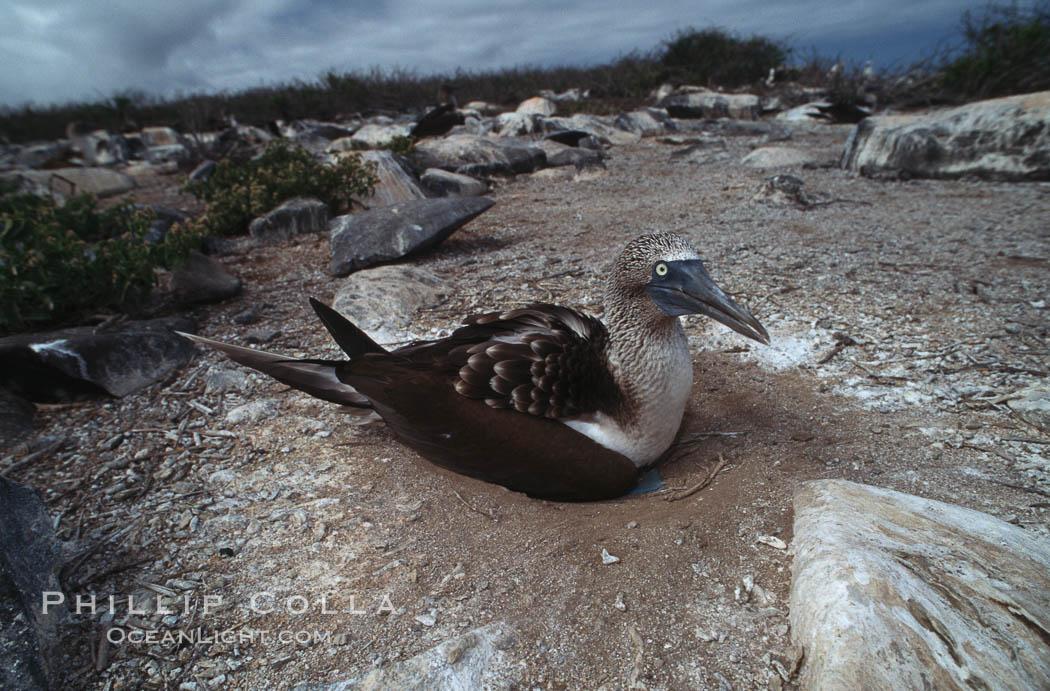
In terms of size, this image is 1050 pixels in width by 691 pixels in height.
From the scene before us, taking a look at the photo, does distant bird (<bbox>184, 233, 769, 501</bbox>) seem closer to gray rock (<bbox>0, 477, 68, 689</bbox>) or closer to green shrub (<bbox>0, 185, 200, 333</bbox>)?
gray rock (<bbox>0, 477, 68, 689</bbox>)

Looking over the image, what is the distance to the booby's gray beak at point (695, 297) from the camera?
2447 mm

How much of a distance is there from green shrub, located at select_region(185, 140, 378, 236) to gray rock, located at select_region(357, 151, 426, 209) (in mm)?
129

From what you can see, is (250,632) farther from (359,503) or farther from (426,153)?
(426,153)

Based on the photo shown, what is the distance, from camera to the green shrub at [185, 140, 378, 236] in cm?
672

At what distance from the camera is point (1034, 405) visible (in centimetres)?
282

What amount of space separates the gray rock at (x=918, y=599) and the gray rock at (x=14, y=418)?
161 inches

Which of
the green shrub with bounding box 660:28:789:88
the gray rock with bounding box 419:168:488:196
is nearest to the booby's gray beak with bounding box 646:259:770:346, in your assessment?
the gray rock with bounding box 419:168:488:196

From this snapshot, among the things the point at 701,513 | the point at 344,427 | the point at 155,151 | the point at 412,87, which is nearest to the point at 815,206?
the point at 701,513

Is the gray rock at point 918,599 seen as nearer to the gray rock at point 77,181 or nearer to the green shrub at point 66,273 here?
the green shrub at point 66,273

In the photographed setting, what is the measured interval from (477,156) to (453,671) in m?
9.07

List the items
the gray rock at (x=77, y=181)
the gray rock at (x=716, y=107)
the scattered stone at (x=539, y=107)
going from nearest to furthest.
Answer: the gray rock at (x=77, y=181), the scattered stone at (x=539, y=107), the gray rock at (x=716, y=107)

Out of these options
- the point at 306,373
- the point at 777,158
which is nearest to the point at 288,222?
the point at 306,373

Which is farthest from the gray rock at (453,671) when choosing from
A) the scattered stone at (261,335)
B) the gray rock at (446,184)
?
the gray rock at (446,184)

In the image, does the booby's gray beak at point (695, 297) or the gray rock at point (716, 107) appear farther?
the gray rock at point (716, 107)
